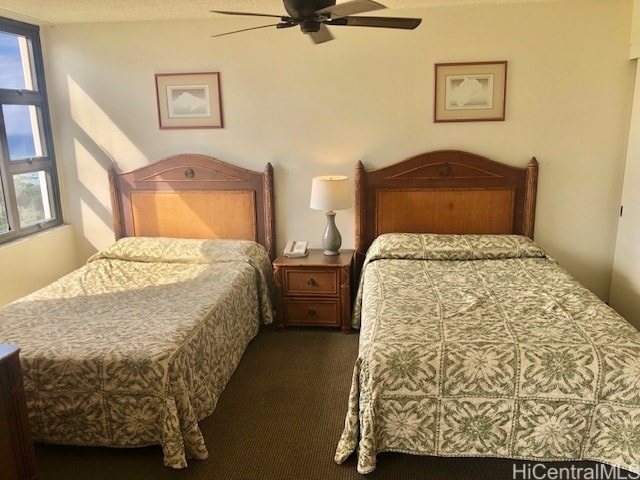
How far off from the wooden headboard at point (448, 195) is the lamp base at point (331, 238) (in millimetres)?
207

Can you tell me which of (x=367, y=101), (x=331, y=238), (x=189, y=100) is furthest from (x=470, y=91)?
(x=189, y=100)

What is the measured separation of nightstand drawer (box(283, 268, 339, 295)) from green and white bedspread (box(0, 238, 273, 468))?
1.12 feet

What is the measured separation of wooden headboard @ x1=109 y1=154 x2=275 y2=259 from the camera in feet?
13.3

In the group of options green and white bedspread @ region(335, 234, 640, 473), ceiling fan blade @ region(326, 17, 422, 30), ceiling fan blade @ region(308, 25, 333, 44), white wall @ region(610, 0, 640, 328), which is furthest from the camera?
white wall @ region(610, 0, 640, 328)

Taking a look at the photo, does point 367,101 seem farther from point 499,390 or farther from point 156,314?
point 499,390

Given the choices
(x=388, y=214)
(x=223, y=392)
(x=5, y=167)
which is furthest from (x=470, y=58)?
(x=5, y=167)

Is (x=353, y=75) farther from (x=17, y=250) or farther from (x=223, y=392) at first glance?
(x=17, y=250)

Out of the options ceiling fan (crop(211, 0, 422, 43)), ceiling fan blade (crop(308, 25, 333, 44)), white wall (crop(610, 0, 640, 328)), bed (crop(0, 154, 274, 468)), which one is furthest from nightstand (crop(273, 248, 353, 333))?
white wall (crop(610, 0, 640, 328))

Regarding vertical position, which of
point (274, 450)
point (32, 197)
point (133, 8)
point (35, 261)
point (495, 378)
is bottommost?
point (274, 450)

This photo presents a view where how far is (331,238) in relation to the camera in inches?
152

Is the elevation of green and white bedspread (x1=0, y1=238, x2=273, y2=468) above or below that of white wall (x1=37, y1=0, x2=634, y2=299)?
below

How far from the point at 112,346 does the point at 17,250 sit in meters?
1.86

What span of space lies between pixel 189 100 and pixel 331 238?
1564mm

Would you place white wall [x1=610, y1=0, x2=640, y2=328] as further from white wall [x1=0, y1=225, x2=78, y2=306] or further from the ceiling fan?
white wall [x1=0, y1=225, x2=78, y2=306]
